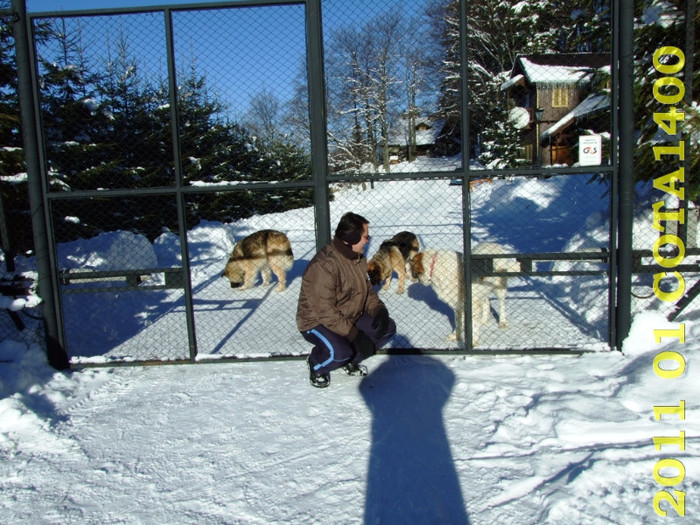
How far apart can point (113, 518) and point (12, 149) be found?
7509mm

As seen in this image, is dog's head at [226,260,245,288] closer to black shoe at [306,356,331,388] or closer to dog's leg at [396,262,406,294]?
dog's leg at [396,262,406,294]

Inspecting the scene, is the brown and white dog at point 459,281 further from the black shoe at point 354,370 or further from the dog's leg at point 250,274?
the dog's leg at point 250,274

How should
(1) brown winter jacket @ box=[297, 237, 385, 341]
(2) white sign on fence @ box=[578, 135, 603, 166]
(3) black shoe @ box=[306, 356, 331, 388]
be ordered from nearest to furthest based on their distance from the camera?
(1) brown winter jacket @ box=[297, 237, 385, 341]
(3) black shoe @ box=[306, 356, 331, 388]
(2) white sign on fence @ box=[578, 135, 603, 166]

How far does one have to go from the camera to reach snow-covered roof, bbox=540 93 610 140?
24.1ft

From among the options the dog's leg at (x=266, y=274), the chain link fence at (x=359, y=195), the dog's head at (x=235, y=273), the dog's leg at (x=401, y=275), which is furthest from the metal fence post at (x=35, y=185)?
the dog's leg at (x=401, y=275)

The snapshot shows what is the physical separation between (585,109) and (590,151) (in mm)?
4694

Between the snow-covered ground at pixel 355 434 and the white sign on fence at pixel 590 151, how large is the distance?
158 centimetres

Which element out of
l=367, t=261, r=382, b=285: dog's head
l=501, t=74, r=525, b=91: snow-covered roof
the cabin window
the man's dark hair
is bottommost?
l=367, t=261, r=382, b=285: dog's head

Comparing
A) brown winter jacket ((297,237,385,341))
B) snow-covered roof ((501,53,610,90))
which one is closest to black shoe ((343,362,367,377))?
brown winter jacket ((297,237,385,341))

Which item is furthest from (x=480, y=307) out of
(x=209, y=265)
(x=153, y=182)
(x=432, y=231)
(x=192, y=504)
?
(x=153, y=182)

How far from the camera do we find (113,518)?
9.02 ft

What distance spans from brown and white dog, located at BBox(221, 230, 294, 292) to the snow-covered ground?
306 cm

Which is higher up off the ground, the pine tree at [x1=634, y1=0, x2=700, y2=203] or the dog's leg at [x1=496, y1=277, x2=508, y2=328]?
the pine tree at [x1=634, y1=0, x2=700, y2=203]

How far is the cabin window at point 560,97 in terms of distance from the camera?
1177cm
